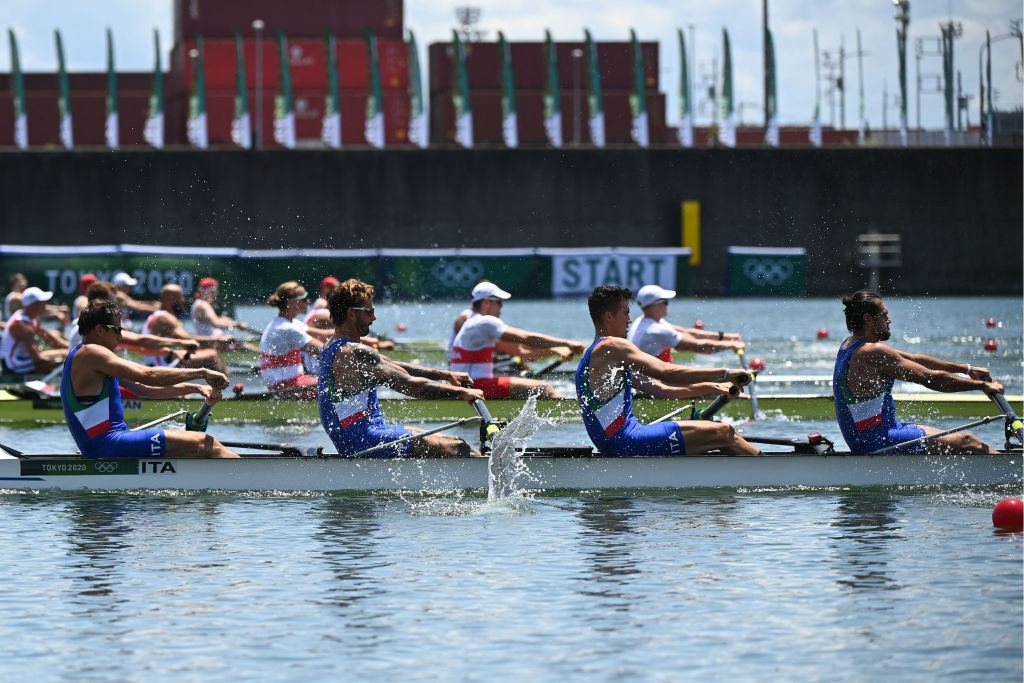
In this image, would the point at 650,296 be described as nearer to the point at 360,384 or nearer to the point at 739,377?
the point at 739,377

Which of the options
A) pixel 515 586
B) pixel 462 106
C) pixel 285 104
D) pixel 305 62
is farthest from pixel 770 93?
pixel 515 586

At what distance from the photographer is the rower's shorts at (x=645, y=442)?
12508mm

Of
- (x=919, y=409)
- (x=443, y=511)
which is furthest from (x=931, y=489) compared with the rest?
(x=919, y=409)

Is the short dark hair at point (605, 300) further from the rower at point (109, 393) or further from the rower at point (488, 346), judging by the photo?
the rower at point (488, 346)

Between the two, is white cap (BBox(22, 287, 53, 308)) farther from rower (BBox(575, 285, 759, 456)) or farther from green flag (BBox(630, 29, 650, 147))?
green flag (BBox(630, 29, 650, 147))

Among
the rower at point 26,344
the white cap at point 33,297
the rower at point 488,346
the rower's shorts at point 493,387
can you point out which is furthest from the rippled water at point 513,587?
the rower at point 26,344

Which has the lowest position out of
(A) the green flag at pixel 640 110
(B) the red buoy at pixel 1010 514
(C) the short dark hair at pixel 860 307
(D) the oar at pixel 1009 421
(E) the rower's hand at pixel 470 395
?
(B) the red buoy at pixel 1010 514

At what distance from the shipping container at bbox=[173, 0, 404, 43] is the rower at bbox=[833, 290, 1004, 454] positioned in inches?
2877

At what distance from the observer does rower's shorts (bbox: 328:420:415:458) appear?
1248 centimetres

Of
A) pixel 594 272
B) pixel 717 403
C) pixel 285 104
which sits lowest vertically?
pixel 717 403

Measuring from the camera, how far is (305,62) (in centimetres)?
8294

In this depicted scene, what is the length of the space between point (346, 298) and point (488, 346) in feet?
18.7

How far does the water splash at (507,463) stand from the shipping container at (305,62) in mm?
71594

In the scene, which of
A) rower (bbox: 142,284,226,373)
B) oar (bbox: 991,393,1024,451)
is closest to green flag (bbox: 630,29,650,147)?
rower (bbox: 142,284,226,373)
